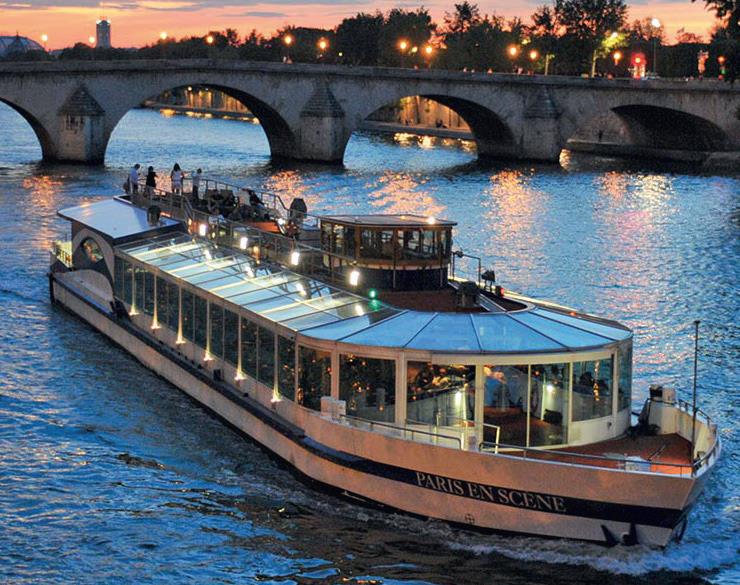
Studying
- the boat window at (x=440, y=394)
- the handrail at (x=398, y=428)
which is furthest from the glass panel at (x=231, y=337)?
the boat window at (x=440, y=394)

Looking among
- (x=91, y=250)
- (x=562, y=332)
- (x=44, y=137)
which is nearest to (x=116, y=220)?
(x=91, y=250)

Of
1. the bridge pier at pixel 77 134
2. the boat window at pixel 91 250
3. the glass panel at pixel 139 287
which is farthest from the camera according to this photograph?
the bridge pier at pixel 77 134

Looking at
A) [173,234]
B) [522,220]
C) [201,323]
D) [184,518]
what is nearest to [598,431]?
[184,518]

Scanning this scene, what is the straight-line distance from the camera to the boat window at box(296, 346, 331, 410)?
19.4 meters

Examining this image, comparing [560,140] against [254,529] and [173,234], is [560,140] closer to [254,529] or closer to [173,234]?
[173,234]

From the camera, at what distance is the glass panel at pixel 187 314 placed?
24.8m

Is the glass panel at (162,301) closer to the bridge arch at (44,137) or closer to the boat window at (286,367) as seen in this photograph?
the boat window at (286,367)

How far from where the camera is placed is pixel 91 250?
31391 millimetres

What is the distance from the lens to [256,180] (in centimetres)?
6731

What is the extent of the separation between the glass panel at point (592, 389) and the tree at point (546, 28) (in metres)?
102

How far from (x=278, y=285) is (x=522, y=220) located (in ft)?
104

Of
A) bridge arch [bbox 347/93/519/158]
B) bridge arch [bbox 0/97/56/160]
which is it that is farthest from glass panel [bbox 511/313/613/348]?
bridge arch [bbox 347/93/519/158]

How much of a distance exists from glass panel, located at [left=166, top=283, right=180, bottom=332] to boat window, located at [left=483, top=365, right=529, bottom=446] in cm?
875

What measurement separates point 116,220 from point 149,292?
4.72m
